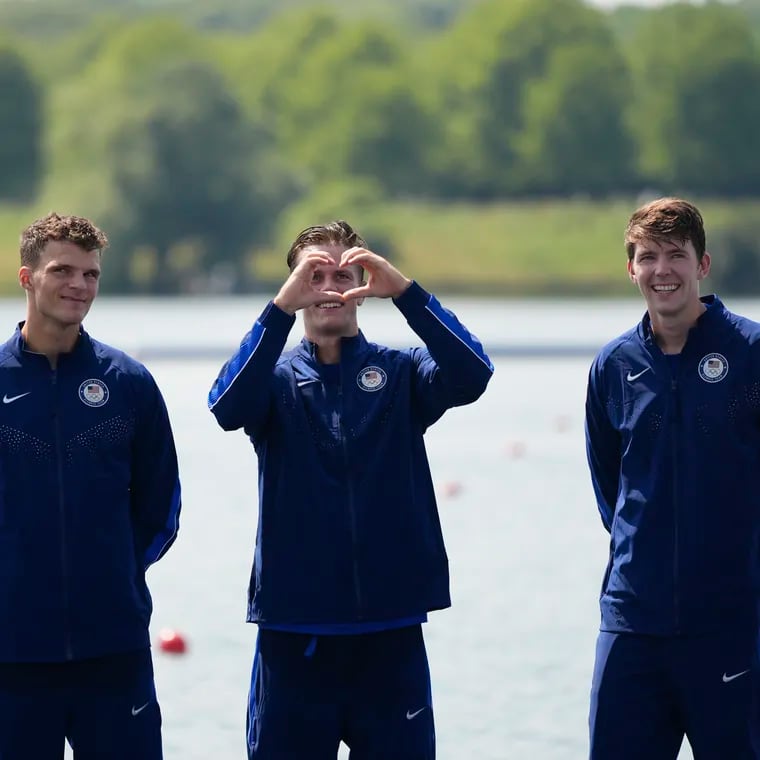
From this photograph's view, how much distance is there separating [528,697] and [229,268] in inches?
3076

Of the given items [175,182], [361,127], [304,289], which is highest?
[361,127]

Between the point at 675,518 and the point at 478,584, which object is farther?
the point at 478,584

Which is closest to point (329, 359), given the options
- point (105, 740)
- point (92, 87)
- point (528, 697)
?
point (105, 740)

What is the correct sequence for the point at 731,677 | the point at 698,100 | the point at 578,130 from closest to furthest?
the point at 731,677
the point at 578,130
the point at 698,100

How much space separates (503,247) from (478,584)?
79.8 m

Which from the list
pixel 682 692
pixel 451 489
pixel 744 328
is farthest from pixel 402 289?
pixel 451 489

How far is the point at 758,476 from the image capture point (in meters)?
4.45

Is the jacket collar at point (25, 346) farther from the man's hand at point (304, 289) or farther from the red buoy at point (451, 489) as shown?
the red buoy at point (451, 489)

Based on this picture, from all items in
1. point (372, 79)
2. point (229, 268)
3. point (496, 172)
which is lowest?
point (229, 268)

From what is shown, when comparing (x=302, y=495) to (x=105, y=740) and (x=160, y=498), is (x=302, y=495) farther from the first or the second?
(x=105, y=740)

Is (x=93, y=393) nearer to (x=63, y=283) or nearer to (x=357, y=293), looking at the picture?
(x=63, y=283)

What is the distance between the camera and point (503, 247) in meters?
89.7

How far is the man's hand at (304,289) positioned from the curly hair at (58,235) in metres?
0.48

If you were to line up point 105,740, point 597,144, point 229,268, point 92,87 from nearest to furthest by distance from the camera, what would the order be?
point 105,740 → point 229,268 → point 92,87 → point 597,144
